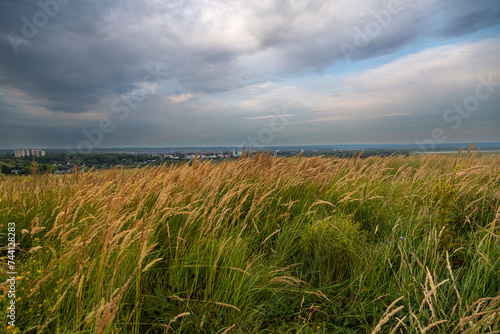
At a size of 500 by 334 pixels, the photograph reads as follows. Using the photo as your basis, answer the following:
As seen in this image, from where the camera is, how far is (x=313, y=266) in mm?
2809

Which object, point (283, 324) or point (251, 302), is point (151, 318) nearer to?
point (251, 302)

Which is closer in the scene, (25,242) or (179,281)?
(179,281)

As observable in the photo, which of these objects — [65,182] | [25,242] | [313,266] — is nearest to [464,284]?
[313,266]

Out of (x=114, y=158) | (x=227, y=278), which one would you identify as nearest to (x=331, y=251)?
(x=227, y=278)

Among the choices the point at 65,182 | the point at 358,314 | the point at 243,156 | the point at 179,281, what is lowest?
the point at 358,314

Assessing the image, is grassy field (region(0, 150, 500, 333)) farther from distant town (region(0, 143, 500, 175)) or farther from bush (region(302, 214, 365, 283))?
distant town (region(0, 143, 500, 175))

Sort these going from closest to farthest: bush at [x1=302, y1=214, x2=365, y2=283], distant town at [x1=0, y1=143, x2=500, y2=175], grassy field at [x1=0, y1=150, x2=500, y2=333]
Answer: grassy field at [x1=0, y1=150, x2=500, y2=333] < bush at [x1=302, y1=214, x2=365, y2=283] < distant town at [x1=0, y1=143, x2=500, y2=175]

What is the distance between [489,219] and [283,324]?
377 centimetres

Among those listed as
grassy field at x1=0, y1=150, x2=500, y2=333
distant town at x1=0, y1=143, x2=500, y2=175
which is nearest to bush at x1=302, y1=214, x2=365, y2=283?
grassy field at x1=0, y1=150, x2=500, y2=333

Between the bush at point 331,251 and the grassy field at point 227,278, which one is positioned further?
the bush at point 331,251

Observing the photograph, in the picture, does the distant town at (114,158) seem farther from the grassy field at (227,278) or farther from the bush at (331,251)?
the bush at (331,251)

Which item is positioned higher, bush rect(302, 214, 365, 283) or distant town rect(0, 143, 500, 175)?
distant town rect(0, 143, 500, 175)

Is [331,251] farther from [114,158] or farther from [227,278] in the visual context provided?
[114,158]

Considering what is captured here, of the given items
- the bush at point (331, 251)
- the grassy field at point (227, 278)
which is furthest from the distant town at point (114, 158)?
the bush at point (331, 251)
